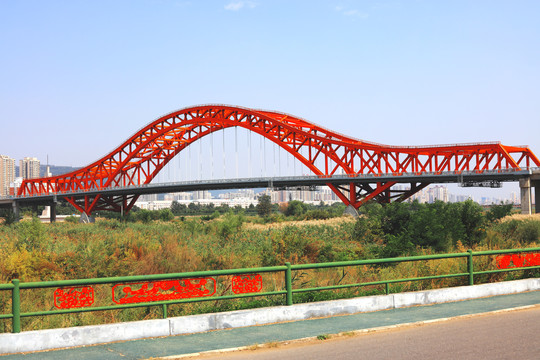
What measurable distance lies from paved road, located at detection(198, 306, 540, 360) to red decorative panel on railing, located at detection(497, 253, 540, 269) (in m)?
4.22

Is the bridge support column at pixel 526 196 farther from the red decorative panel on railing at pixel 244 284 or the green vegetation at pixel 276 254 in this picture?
the red decorative panel on railing at pixel 244 284

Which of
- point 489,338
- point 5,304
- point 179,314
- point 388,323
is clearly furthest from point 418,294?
point 5,304

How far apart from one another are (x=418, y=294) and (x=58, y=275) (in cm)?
1028

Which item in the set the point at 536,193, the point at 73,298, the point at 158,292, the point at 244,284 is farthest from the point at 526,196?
the point at 73,298

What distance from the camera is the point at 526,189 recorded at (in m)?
50.3

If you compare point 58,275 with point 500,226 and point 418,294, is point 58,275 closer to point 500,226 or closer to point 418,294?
point 418,294

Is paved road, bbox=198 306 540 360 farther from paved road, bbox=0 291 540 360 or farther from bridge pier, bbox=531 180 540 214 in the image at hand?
bridge pier, bbox=531 180 540 214

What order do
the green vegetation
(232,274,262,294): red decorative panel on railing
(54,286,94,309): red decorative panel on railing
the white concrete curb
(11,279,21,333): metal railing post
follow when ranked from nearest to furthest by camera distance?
(11,279,21,333): metal railing post → the white concrete curb → (54,286,94,309): red decorative panel on railing → (232,274,262,294): red decorative panel on railing → the green vegetation

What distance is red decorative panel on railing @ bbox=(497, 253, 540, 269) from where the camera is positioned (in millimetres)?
14812

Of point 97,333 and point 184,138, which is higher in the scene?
point 184,138

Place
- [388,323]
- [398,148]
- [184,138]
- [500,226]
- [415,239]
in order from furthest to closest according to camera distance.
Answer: [184,138] < [398,148] < [500,226] < [415,239] < [388,323]

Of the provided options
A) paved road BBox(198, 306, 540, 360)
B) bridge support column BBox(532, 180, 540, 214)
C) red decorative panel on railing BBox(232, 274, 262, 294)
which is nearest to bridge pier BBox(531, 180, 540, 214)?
bridge support column BBox(532, 180, 540, 214)

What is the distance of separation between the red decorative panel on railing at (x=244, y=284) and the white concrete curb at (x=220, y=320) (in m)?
0.58

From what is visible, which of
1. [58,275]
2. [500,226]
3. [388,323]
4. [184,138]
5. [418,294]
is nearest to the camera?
[388,323]
